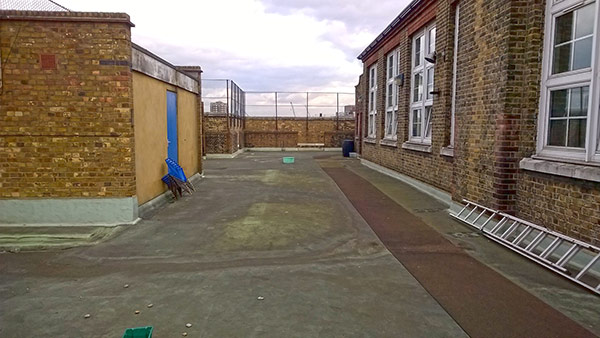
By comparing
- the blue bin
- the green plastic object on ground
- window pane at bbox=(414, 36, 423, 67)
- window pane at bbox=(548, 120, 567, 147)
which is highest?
window pane at bbox=(414, 36, 423, 67)

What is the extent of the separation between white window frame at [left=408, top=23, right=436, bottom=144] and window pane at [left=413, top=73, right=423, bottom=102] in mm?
63

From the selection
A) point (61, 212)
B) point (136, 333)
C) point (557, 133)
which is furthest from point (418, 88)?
point (136, 333)

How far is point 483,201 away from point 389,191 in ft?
13.7

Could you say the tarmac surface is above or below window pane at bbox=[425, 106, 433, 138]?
below

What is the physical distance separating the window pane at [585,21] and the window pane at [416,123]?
648 centimetres

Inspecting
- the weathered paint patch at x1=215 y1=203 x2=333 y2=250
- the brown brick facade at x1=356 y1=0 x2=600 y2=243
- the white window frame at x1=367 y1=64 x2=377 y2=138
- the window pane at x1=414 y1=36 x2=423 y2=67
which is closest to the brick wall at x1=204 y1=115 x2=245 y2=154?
the white window frame at x1=367 y1=64 x2=377 y2=138

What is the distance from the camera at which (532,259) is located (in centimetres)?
497

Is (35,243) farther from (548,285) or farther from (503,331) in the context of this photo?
(548,285)

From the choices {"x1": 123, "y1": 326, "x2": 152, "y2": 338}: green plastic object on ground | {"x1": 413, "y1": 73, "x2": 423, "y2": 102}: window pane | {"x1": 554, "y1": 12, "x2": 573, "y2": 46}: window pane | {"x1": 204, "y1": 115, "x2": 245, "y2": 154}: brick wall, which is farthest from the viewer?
{"x1": 204, "y1": 115, "x2": 245, "y2": 154}: brick wall

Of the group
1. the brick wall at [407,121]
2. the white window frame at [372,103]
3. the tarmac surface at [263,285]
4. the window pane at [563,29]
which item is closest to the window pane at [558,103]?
the window pane at [563,29]

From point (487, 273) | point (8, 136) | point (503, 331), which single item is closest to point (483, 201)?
point (487, 273)

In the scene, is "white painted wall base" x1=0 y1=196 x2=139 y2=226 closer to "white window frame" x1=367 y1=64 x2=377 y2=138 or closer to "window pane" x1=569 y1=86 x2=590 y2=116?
"window pane" x1=569 y1=86 x2=590 y2=116

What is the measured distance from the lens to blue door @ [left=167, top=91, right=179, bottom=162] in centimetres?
1000

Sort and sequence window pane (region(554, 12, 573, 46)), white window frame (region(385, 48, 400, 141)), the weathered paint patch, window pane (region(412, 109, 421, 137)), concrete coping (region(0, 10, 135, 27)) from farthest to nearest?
1. white window frame (region(385, 48, 400, 141))
2. window pane (region(412, 109, 421, 137))
3. concrete coping (region(0, 10, 135, 27))
4. the weathered paint patch
5. window pane (region(554, 12, 573, 46))
